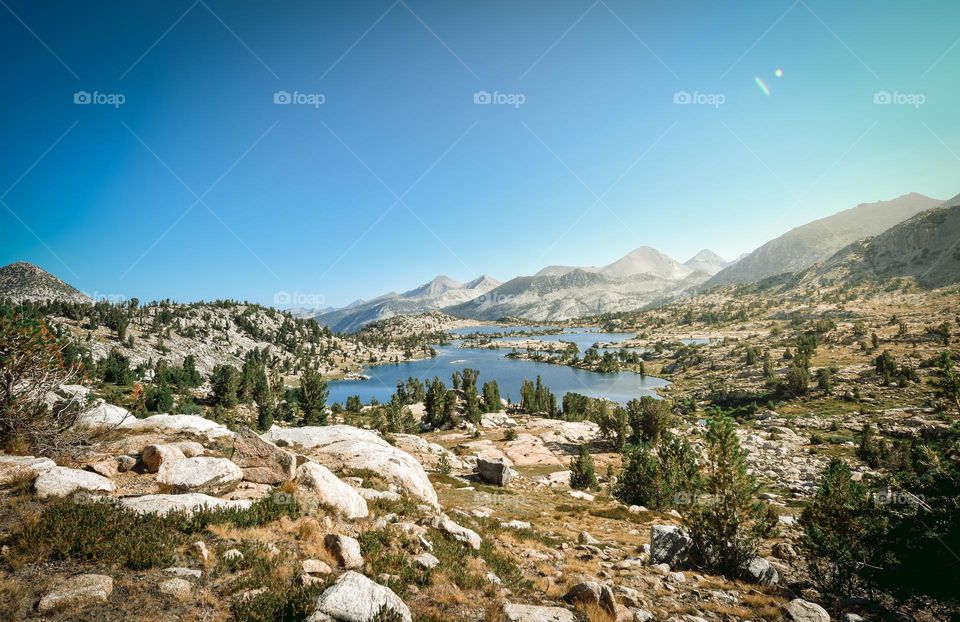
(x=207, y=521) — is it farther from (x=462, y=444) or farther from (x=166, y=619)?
(x=462, y=444)

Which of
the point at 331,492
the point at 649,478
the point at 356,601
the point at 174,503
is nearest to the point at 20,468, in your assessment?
the point at 174,503

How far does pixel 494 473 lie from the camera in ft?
124

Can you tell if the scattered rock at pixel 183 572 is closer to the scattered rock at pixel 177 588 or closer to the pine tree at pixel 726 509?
the scattered rock at pixel 177 588

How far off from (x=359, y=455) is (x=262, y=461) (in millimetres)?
7768

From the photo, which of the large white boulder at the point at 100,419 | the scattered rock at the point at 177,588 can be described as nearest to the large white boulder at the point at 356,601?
the scattered rock at the point at 177,588

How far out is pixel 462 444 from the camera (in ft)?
208

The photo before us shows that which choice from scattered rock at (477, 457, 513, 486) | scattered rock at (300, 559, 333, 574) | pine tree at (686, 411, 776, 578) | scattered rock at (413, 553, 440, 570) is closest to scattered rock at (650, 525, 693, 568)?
pine tree at (686, 411, 776, 578)

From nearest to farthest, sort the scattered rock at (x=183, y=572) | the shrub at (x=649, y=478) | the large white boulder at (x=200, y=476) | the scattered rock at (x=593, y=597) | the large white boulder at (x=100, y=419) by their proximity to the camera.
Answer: the scattered rock at (x=183, y=572)
the scattered rock at (x=593, y=597)
the large white boulder at (x=200, y=476)
the large white boulder at (x=100, y=419)
the shrub at (x=649, y=478)

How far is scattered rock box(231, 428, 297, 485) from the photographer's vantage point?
1641cm

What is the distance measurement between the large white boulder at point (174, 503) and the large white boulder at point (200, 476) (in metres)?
0.90

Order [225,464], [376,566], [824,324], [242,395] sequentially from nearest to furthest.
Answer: [376,566] < [225,464] < [242,395] < [824,324]

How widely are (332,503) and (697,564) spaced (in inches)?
691

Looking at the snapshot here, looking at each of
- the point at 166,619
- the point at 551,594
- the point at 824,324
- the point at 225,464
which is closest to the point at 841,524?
the point at 551,594

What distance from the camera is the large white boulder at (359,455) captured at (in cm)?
2250
